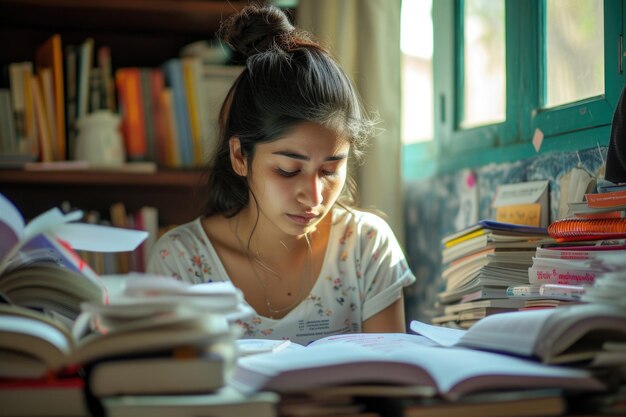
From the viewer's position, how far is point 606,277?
0.92 meters

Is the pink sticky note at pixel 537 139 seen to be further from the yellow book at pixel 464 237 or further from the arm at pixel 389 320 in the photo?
the arm at pixel 389 320

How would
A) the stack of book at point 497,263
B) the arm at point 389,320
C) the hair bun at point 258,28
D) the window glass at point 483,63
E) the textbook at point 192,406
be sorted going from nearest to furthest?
the textbook at point 192,406 < the stack of book at point 497,263 < the arm at point 389,320 < the hair bun at point 258,28 < the window glass at point 483,63

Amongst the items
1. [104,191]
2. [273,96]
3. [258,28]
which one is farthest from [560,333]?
[104,191]

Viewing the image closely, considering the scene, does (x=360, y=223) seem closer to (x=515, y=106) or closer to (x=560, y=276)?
(x=515, y=106)

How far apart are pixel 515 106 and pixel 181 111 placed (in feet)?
3.23

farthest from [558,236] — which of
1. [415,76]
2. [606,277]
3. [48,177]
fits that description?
[48,177]

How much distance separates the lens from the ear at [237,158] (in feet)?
5.28

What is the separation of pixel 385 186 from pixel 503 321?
1252mm

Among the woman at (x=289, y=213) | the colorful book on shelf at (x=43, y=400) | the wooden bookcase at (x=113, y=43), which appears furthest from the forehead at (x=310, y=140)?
the colorful book on shelf at (x=43, y=400)

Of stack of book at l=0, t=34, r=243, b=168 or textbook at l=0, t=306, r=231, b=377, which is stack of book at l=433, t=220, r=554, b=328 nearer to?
textbook at l=0, t=306, r=231, b=377

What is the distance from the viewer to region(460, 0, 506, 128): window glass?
6.27 feet

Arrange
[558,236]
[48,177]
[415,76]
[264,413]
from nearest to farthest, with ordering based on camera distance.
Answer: [264,413], [558,236], [48,177], [415,76]

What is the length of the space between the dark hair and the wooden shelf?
1.48 ft

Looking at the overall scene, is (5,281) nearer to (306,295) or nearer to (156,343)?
(156,343)
